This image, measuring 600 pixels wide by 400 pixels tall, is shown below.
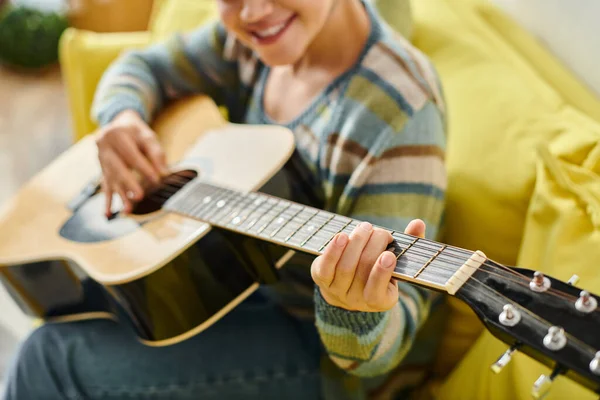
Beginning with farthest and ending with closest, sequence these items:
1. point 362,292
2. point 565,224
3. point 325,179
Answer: point 325,179
point 565,224
point 362,292

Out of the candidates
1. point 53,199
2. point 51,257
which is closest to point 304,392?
point 51,257

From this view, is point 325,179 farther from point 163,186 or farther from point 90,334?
point 90,334

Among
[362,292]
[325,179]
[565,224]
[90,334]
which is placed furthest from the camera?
[90,334]

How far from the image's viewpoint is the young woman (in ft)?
2.60

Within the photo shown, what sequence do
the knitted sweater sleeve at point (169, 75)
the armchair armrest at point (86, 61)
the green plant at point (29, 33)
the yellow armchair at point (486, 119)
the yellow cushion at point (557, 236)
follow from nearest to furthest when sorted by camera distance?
the yellow cushion at point (557, 236) < the yellow armchair at point (486, 119) < the knitted sweater sleeve at point (169, 75) < the armchair armrest at point (86, 61) < the green plant at point (29, 33)

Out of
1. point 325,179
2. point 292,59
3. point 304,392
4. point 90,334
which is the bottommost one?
point 304,392

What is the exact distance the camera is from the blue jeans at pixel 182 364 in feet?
3.16

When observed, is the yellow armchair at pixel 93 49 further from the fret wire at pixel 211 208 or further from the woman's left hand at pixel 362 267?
the woman's left hand at pixel 362 267

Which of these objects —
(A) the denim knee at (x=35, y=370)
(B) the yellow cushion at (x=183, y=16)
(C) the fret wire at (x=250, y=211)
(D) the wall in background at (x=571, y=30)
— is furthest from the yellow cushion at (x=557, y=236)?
(B) the yellow cushion at (x=183, y=16)

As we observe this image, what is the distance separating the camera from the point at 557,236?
0.78m

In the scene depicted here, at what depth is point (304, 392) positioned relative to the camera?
0.97 m

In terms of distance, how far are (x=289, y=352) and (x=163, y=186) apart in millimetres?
322

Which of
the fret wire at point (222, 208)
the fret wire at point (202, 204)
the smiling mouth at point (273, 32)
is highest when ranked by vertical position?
the smiling mouth at point (273, 32)

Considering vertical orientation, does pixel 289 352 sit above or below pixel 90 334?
below
